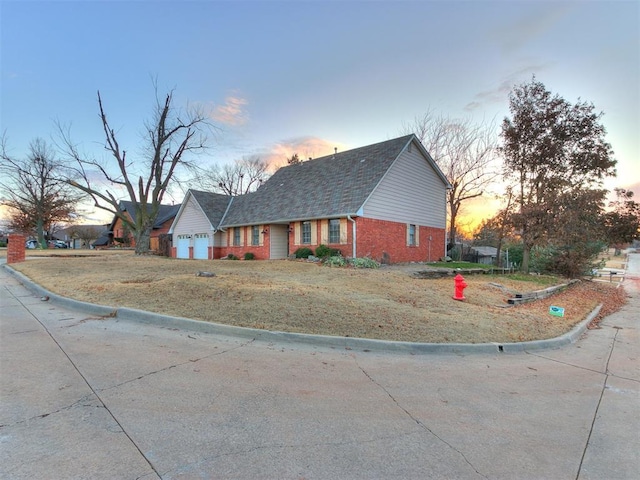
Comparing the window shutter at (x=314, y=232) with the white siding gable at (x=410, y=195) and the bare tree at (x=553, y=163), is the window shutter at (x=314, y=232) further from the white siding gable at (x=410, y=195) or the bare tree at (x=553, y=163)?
the bare tree at (x=553, y=163)

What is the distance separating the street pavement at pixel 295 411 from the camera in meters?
2.54

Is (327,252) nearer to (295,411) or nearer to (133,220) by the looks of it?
(295,411)

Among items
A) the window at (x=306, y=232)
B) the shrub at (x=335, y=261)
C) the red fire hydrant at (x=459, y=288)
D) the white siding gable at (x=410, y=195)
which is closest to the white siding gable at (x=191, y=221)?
the window at (x=306, y=232)

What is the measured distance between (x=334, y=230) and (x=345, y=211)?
150 cm

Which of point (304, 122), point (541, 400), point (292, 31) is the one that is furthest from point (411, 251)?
point (541, 400)

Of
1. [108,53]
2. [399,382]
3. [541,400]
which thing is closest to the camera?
[541,400]

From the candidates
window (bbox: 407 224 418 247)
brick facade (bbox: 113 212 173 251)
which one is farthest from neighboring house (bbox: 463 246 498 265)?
brick facade (bbox: 113 212 173 251)

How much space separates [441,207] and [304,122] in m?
11.6

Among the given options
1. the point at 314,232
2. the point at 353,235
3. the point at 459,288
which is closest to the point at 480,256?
the point at 353,235

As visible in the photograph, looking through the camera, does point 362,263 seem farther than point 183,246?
No

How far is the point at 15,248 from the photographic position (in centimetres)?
1709

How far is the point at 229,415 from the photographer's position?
3193 mm

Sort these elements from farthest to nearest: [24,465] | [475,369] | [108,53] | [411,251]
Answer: [411,251] → [108,53] → [475,369] → [24,465]

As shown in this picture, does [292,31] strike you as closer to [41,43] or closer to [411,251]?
[41,43]
